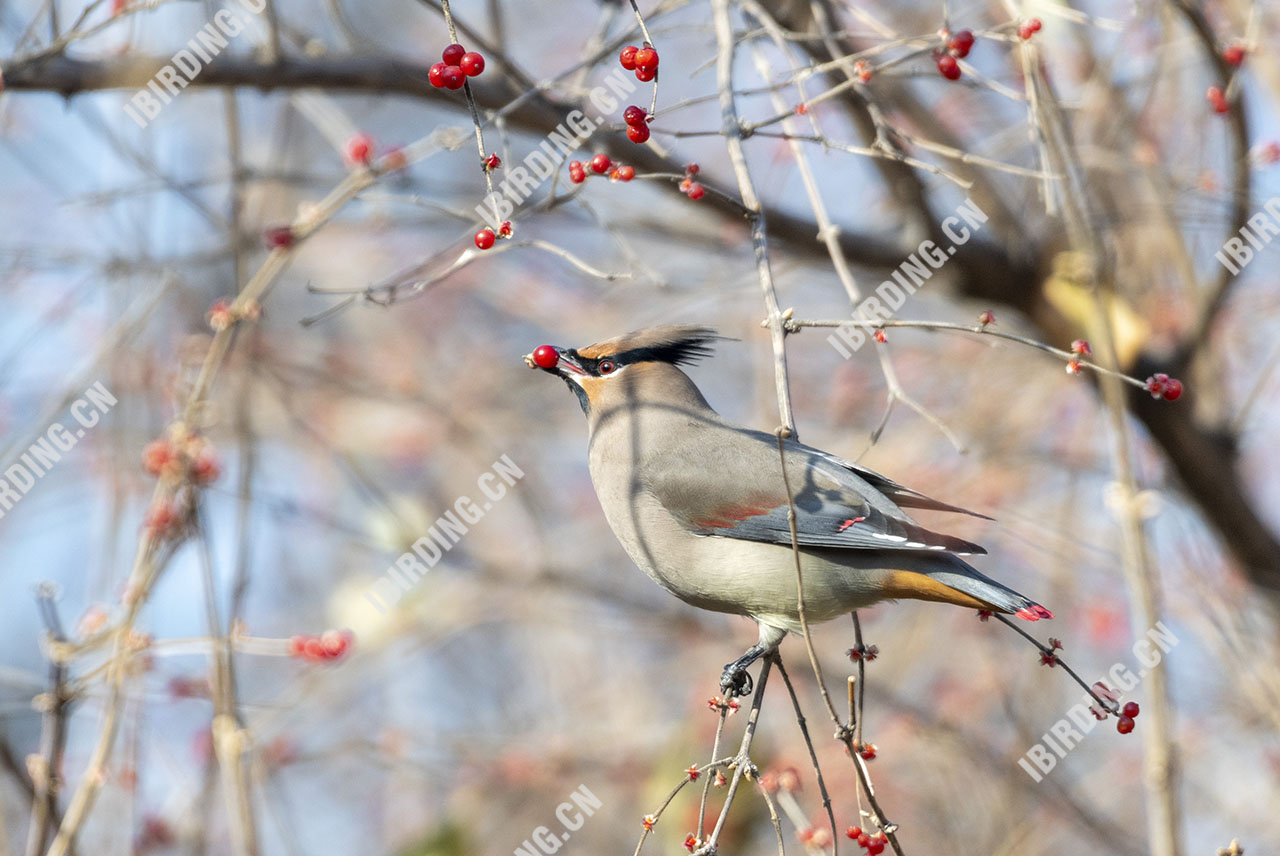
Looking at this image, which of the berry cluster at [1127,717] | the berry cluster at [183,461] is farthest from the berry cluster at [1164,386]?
the berry cluster at [183,461]

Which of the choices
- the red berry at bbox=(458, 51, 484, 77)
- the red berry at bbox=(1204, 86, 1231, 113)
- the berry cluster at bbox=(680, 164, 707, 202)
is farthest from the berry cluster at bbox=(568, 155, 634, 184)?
the red berry at bbox=(1204, 86, 1231, 113)

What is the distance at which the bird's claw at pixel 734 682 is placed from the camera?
10.1ft

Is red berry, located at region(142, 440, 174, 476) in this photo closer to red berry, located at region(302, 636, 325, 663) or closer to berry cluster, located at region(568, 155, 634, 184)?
red berry, located at region(302, 636, 325, 663)

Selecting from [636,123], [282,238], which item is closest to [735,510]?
[636,123]

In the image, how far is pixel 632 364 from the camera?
3355 millimetres

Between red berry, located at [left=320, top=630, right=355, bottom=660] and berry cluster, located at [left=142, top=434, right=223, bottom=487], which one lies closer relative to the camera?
berry cluster, located at [left=142, top=434, right=223, bottom=487]

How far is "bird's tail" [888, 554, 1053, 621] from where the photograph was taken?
252 centimetres

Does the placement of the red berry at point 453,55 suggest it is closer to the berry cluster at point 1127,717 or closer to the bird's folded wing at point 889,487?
the bird's folded wing at point 889,487

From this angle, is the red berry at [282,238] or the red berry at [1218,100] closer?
the red berry at [282,238]

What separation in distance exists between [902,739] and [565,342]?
2840mm

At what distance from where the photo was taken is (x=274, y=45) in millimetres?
3514

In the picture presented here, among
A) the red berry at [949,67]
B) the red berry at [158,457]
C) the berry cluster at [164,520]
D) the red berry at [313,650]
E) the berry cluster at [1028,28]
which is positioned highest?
the red berry at [949,67]

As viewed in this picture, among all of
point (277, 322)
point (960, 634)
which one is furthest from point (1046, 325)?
point (277, 322)

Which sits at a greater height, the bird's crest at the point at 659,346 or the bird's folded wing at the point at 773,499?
the bird's crest at the point at 659,346
